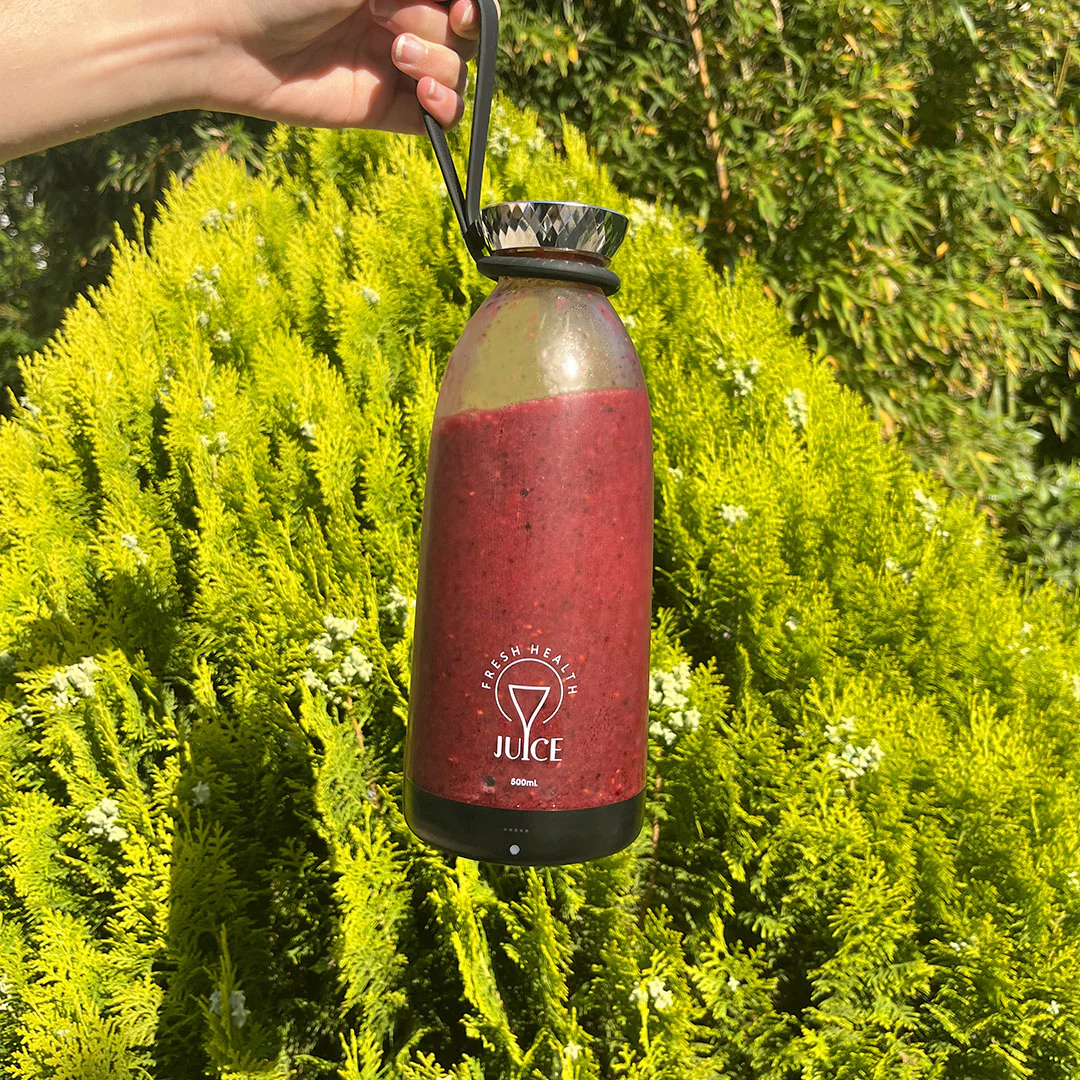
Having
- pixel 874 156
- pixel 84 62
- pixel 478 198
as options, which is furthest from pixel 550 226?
pixel 874 156

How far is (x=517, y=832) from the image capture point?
4.41ft

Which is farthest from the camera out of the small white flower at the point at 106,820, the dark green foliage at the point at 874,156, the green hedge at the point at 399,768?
the dark green foliage at the point at 874,156

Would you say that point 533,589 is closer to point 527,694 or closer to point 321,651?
point 527,694

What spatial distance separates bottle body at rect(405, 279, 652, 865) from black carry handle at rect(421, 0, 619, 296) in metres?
0.05

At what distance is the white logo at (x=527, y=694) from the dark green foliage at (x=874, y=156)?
3.48 m

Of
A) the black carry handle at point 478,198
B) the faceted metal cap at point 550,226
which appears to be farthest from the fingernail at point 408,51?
the faceted metal cap at point 550,226

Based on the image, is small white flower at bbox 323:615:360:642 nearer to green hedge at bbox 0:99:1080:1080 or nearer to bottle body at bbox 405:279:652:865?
green hedge at bbox 0:99:1080:1080

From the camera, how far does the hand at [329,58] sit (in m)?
1.90

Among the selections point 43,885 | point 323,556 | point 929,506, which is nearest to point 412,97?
point 323,556

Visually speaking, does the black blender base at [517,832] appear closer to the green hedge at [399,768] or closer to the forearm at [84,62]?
the green hedge at [399,768]

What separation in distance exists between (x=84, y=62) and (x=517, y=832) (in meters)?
1.76

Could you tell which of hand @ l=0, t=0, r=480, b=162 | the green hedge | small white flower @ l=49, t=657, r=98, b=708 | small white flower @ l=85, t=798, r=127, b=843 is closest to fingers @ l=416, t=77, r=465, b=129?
hand @ l=0, t=0, r=480, b=162

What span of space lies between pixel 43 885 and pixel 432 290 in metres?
2.15

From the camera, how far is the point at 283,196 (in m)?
4.28
